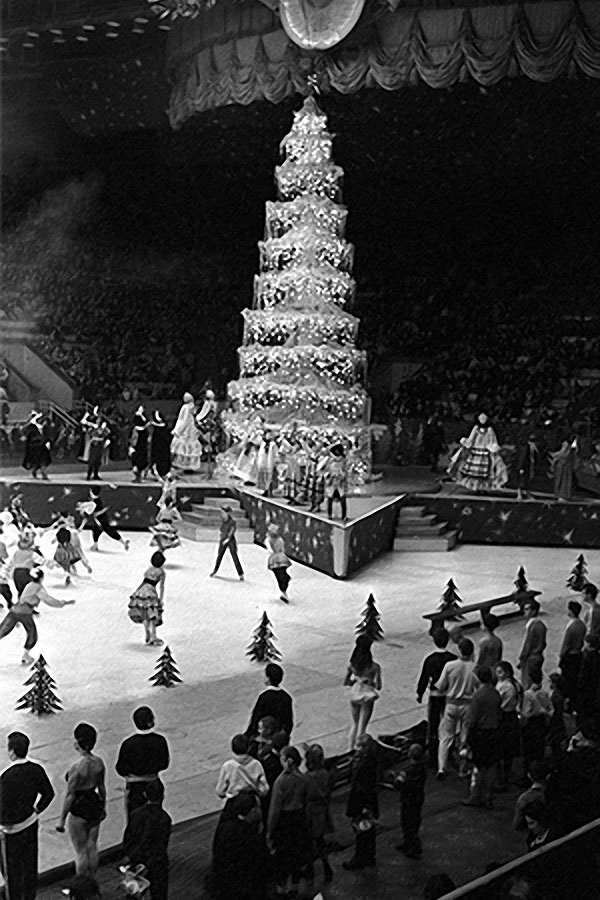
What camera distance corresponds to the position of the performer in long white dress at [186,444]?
738 inches

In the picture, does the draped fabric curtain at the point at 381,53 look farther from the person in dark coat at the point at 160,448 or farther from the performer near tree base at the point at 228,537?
the performer near tree base at the point at 228,537

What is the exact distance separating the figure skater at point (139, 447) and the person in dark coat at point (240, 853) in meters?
12.1

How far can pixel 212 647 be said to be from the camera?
11.0 m

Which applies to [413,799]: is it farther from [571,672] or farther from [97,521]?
[97,521]

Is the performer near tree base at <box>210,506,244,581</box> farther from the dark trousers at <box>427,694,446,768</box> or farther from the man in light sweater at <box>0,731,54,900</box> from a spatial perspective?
the man in light sweater at <box>0,731,54,900</box>

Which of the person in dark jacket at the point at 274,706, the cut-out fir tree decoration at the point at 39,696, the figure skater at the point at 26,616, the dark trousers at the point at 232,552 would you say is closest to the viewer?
the person in dark jacket at the point at 274,706

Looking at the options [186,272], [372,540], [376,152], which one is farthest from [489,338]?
[372,540]

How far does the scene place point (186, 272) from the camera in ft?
75.2

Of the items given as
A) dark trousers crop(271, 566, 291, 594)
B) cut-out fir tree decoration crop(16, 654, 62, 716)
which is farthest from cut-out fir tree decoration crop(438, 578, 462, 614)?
cut-out fir tree decoration crop(16, 654, 62, 716)

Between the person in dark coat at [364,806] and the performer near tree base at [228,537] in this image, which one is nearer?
the person in dark coat at [364,806]

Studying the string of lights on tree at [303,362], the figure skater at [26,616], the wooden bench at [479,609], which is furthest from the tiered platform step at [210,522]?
the figure skater at [26,616]

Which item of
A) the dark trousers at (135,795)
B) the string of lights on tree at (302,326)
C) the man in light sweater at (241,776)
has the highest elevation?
the string of lights on tree at (302,326)

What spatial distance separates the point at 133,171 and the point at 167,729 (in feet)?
47.4

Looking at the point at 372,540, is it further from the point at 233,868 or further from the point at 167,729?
the point at 233,868
